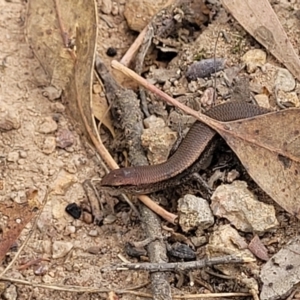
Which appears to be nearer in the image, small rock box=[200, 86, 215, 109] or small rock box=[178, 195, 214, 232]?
small rock box=[178, 195, 214, 232]

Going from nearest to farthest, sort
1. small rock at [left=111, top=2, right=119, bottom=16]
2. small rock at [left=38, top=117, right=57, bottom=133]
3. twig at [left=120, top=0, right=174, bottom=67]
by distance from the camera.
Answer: small rock at [left=38, top=117, right=57, bottom=133] < twig at [left=120, top=0, right=174, bottom=67] < small rock at [left=111, top=2, right=119, bottom=16]

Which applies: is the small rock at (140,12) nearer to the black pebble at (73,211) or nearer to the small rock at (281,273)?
the black pebble at (73,211)

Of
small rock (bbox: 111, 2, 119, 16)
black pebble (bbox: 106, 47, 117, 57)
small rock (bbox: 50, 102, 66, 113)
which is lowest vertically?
small rock (bbox: 50, 102, 66, 113)

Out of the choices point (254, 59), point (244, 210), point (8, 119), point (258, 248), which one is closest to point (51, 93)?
point (8, 119)

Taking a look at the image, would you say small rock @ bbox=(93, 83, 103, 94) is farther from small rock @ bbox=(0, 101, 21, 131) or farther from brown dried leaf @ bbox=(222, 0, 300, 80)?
brown dried leaf @ bbox=(222, 0, 300, 80)

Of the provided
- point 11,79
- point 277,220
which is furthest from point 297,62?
point 11,79

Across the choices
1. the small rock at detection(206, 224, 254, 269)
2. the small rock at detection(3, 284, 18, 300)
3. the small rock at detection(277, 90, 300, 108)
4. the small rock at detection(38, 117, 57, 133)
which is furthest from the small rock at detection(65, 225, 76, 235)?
the small rock at detection(277, 90, 300, 108)

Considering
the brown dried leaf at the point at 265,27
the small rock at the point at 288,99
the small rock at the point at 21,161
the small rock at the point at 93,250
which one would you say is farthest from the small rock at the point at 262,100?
the small rock at the point at 21,161

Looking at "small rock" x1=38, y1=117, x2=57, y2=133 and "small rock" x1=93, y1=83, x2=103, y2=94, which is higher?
"small rock" x1=93, y1=83, x2=103, y2=94
